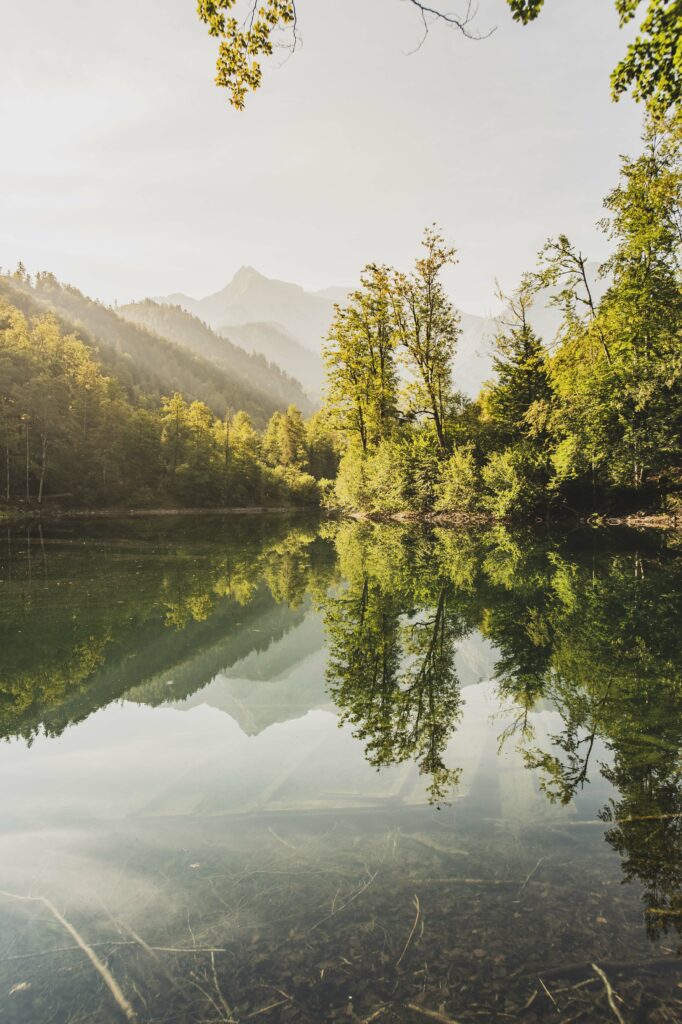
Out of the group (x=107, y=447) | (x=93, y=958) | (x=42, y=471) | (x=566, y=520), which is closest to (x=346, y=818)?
(x=93, y=958)

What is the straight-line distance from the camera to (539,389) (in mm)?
32562

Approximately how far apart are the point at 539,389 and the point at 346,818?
107 ft

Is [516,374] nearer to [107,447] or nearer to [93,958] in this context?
[93,958]

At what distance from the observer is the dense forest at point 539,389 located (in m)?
25.1

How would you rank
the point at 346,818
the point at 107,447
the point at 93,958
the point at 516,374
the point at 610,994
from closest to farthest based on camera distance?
the point at 610,994 < the point at 93,958 < the point at 346,818 < the point at 516,374 < the point at 107,447

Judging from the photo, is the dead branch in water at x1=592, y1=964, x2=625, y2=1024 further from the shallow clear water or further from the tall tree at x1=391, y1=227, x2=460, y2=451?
the tall tree at x1=391, y1=227, x2=460, y2=451

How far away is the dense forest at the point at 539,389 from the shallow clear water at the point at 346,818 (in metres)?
19.6

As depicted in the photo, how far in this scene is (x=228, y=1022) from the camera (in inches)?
91.6

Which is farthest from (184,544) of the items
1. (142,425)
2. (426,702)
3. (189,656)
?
(142,425)

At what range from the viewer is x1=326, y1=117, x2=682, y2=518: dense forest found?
25125 mm

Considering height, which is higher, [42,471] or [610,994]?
[42,471]

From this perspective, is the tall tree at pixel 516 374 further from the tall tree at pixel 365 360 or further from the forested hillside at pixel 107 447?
the forested hillside at pixel 107 447

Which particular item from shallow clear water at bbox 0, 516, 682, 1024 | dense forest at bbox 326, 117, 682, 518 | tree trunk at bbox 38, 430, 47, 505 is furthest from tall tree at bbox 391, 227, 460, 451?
tree trunk at bbox 38, 430, 47, 505

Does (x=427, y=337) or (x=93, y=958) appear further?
(x=427, y=337)
